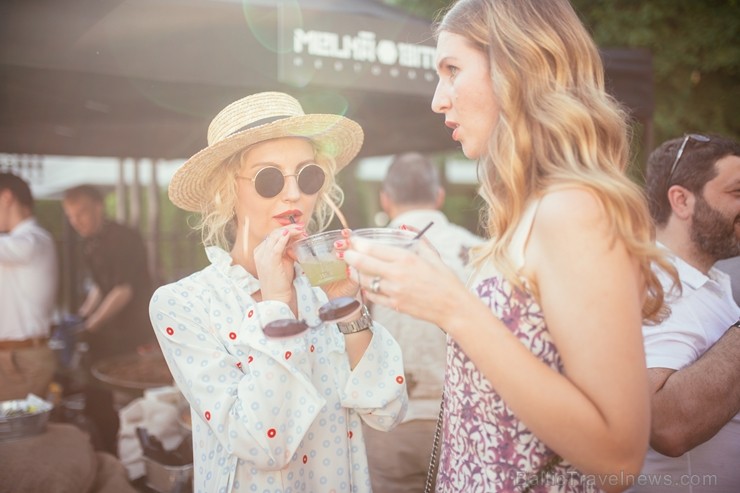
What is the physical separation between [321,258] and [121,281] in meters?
5.18

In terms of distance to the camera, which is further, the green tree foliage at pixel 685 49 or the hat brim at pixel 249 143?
the green tree foliage at pixel 685 49

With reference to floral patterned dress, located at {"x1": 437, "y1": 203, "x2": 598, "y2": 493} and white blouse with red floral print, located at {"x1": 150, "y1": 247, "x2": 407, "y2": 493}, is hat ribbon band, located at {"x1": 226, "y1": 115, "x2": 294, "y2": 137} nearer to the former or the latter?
white blouse with red floral print, located at {"x1": 150, "y1": 247, "x2": 407, "y2": 493}

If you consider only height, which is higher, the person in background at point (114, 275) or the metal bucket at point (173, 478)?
the person in background at point (114, 275)

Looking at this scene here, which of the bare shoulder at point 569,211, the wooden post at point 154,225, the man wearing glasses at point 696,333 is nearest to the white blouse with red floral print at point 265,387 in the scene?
the bare shoulder at point 569,211

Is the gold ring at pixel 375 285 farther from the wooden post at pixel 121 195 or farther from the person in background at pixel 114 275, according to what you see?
the wooden post at pixel 121 195

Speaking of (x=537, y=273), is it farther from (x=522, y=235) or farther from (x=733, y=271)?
(x=733, y=271)

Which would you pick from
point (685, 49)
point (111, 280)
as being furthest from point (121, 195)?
point (685, 49)

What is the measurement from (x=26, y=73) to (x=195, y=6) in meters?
1.25

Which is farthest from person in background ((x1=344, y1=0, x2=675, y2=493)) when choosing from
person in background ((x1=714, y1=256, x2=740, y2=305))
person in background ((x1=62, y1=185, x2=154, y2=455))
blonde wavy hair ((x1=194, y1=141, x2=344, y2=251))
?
person in background ((x1=62, y1=185, x2=154, y2=455))

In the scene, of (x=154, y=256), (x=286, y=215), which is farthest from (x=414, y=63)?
(x=154, y=256)

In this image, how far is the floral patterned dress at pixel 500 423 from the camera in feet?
4.66

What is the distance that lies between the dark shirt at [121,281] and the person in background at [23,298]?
1.05m

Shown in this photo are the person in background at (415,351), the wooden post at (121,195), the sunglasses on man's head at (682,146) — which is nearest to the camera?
the sunglasses on man's head at (682,146)

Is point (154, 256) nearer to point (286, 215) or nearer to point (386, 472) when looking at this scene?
point (386, 472)
